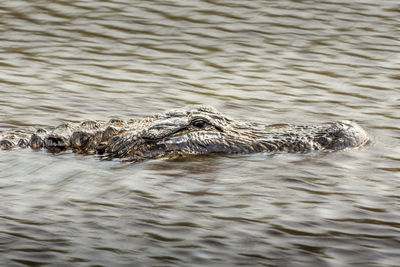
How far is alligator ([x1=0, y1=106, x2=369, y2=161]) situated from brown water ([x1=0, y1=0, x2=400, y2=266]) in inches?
7.2

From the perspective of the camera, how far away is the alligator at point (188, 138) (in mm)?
7855

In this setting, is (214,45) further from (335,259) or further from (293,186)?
(335,259)

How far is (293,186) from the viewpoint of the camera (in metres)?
6.95

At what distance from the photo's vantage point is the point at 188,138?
789cm

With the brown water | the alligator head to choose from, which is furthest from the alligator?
the brown water

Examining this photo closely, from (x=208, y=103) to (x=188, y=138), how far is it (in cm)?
229

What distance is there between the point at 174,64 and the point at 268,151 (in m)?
4.48

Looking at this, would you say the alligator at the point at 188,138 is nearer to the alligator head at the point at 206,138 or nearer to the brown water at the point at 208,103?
the alligator head at the point at 206,138

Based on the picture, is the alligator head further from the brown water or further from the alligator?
the brown water

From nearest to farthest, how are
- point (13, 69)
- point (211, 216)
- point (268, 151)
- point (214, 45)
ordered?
point (211, 216) → point (268, 151) → point (13, 69) → point (214, 45)

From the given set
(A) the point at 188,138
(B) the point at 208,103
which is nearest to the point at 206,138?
(A) the point at 188,138

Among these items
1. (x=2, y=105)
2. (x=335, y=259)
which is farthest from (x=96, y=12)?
(x=335, y=259)

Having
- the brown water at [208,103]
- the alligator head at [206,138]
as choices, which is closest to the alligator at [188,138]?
the alligator head at [206,138]

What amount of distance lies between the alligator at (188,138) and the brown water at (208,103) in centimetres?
18
